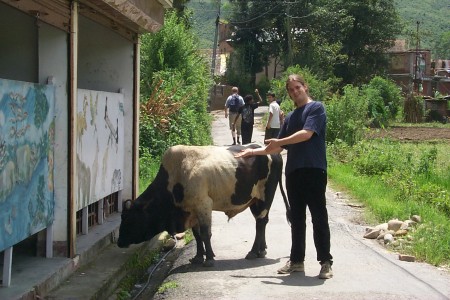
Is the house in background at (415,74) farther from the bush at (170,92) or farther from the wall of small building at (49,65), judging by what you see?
the wall of small building at (49,65)

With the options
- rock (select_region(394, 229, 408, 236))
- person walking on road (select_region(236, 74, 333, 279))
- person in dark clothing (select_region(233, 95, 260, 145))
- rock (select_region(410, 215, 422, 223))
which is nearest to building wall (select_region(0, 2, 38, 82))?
person walking on road (select_region(236, 74, 333, 279))

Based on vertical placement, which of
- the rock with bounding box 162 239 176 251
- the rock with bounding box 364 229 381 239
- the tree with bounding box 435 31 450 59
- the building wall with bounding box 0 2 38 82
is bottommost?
the rock with bounding box 162 239 176 251

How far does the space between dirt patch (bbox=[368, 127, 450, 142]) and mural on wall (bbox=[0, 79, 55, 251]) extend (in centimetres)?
2349

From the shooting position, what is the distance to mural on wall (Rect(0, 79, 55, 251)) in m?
6.95

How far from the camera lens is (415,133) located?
36.8 m

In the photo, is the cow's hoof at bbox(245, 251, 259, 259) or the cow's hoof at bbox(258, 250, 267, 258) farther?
the cow's hoof at bbox(258, 250, 267, 258)

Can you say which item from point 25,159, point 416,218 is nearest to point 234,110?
point 416,218

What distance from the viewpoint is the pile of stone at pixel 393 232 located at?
10.7m

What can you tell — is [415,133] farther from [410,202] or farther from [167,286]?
[167,286]

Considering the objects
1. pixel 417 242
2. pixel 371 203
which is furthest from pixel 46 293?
pixel 371 203

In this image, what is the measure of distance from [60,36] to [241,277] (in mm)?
3410

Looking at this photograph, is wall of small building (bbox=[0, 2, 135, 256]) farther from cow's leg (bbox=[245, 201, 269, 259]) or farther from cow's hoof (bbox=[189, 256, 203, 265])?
cow's leg (bbox=[245, 201, 269, 259])

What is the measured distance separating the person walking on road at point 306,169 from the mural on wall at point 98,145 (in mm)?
2889

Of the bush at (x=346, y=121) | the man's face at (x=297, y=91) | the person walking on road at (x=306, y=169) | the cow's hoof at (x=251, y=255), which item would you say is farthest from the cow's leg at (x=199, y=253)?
the bush at (x=346, y=121)
